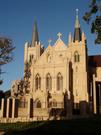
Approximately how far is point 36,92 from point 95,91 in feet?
41.1

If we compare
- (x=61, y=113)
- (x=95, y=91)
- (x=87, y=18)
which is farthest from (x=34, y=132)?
(x=95, y=91)

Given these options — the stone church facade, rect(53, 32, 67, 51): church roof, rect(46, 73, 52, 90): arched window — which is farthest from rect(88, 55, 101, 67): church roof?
rect(46, 73, 52, 90): arched window

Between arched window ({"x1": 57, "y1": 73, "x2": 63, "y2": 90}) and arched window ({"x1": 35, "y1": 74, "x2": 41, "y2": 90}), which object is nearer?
arched window ({"x1": 57, "y1": 73, "x2": 63, "y2": 90})

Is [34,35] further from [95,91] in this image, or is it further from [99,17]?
[99,17]

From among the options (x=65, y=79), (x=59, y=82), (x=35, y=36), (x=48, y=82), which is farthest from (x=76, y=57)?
(x=35, y=36)

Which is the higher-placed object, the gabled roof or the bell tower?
the gabled roof

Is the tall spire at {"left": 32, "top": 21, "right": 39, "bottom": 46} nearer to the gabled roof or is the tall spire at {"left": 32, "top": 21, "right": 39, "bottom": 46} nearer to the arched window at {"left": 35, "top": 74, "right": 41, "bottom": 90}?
the gabled roof

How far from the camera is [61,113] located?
136 ft

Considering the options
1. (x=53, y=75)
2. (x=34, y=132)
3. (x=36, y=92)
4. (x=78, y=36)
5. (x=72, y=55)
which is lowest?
(x=34, y=132)

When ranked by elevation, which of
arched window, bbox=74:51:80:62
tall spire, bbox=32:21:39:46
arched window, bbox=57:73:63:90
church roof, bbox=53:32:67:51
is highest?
tall spire, bbox=32:21:39:46

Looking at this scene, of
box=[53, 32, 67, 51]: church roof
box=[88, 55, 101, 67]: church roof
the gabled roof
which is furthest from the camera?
the gabled roof

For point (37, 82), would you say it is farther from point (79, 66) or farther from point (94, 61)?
point (94, 61)

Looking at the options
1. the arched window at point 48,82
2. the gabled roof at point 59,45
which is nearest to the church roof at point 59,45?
the gabled roof at point 59,45

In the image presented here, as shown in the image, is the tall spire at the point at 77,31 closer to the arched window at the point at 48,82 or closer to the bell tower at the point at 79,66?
the bell tower at the point at 79,66
